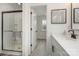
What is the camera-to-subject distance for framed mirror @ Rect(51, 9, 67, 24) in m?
2.11

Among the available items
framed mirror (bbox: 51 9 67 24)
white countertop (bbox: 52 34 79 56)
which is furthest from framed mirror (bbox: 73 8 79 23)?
white countertop (bbox: 52 34 79 56)

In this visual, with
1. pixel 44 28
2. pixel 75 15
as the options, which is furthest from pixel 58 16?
pixel 44 28

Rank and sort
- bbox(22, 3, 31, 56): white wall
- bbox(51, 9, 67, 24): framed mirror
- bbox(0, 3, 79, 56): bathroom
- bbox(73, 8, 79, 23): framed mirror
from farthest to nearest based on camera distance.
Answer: bbox(22, 3, 31, 56): white wall
bbox(73, 8, 79, 23): framed mirror
bbox(51, 9, 67, 24): framed mirror
bbox(0, 3, 79, 56): bathroom

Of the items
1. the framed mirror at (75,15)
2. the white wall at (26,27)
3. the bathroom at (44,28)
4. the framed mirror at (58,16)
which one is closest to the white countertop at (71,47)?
the bathroom at (44,28)

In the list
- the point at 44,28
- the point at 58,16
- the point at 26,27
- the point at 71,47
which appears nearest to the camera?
the point at 71,47

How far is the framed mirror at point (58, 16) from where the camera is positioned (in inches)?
83.2

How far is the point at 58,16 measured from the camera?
2.24 metres

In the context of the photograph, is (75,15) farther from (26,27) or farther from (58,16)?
(26,27)

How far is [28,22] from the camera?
9.73 ft

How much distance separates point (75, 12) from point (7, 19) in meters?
2.34

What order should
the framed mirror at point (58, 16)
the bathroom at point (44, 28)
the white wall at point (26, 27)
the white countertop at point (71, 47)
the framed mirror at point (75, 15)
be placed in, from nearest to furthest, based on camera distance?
the white countertop at point (71, 47) → the bathroom at point (44, 28) → the framed mirror at point (58, 16) → the framed mirror at point (75, 15) → the white wall at point (26, 27)

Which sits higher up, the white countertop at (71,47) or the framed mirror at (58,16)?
the framed mirror at (58,16)

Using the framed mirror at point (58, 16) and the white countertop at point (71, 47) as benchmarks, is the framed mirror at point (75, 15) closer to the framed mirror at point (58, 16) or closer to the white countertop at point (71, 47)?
the framed mirror at point (58, 16)

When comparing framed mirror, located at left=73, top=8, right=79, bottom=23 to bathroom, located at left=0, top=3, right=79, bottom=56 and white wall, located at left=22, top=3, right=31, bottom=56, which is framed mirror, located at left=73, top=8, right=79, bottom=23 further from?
white wall, located at left=22, top=3, right=31, bottom=56
